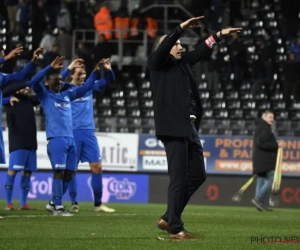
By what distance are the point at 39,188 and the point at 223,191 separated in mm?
4514

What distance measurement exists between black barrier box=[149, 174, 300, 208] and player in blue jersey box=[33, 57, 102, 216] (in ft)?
26.0

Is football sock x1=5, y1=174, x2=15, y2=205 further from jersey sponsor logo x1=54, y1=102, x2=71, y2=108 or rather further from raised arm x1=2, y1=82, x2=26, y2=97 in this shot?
jersey sponsor logo x1=54, y1=102, x2=71, y2=108

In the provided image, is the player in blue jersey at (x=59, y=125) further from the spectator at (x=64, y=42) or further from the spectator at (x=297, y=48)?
the spectator at (x=64, y=42)

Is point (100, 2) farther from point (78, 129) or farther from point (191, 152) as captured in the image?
point (191, 152)

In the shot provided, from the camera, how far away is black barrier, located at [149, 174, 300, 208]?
77.0 feet

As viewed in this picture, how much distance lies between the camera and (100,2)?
30516 mm

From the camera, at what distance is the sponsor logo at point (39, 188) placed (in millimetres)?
24281

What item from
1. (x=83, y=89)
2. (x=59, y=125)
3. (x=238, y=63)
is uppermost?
(x=238, y=63)

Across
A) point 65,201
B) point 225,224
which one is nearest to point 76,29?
Answer: point 65,201

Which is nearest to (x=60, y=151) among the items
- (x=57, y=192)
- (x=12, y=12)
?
(x=57, y=192)

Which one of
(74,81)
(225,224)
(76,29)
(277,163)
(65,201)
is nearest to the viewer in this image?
(225,224)

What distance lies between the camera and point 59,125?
16078 millimetres

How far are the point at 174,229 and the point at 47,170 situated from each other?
13824 mm

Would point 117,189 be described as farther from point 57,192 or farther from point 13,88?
point 57,192
